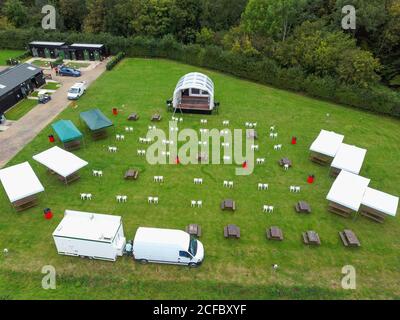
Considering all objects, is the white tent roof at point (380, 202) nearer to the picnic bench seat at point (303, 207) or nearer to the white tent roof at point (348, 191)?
the white tent roof at point (348, 191)

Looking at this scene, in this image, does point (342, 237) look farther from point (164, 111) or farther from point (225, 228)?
point (164, 111)

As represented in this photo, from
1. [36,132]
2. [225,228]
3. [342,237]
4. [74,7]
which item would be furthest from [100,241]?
[74,7]

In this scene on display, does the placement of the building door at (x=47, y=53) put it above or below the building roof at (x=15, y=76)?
above

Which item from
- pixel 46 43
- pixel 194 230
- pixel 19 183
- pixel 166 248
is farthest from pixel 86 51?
pixel 166 248

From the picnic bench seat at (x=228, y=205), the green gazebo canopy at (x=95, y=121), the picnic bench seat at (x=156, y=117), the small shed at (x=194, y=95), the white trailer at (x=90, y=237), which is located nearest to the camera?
the white trailer at (x=90, y=237)

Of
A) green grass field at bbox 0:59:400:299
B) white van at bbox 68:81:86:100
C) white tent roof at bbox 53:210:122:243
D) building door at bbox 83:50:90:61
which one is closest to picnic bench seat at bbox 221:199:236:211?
green grass field at bbox 0:59:400:299

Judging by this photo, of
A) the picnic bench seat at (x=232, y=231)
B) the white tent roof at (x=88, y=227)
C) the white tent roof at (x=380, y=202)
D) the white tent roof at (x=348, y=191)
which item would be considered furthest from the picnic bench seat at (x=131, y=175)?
the white tent roof at (x=380, y=202)
